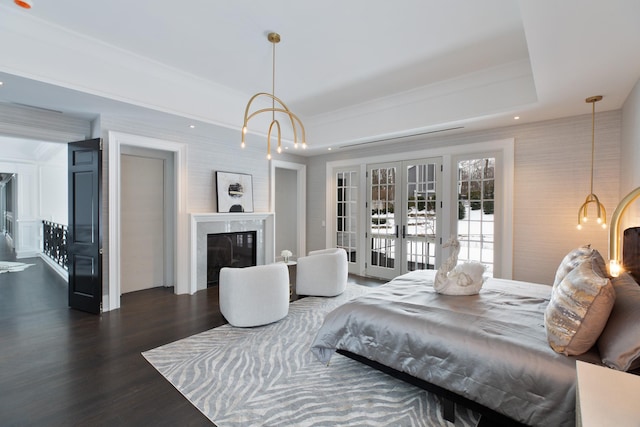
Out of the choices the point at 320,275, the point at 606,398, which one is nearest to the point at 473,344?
the point at 606,398

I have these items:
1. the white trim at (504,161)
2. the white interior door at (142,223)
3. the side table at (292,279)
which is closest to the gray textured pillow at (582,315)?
the white trim at (504,161)

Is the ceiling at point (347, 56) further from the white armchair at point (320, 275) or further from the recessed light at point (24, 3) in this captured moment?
the white armchair at point (320, 275)

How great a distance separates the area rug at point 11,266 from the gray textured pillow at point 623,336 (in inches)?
356

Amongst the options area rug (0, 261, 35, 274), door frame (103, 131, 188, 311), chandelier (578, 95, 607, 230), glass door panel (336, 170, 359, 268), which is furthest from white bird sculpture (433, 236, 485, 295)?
area rug (0, 261, 35, 274)

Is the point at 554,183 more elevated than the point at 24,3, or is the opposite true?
the point at 24,3

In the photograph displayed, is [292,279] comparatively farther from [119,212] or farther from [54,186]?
[54,186]

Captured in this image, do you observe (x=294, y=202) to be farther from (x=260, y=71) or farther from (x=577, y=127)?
(x=577, y=127)

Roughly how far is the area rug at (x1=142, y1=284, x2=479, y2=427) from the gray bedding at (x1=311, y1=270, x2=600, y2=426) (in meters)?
0.24

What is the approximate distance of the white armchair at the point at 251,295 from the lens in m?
3.42

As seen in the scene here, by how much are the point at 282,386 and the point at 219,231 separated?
11.4 ft

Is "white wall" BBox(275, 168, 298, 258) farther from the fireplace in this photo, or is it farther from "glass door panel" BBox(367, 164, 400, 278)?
"glass door panel" BBox(367, 164, 400, 278)

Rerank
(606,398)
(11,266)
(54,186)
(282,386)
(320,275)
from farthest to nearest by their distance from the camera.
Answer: (54,186) < (11,266) < (320,275) < (282,386) < (606,398)

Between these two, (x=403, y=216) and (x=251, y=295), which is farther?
(x=403, y=216)

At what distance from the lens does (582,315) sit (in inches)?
65.4
